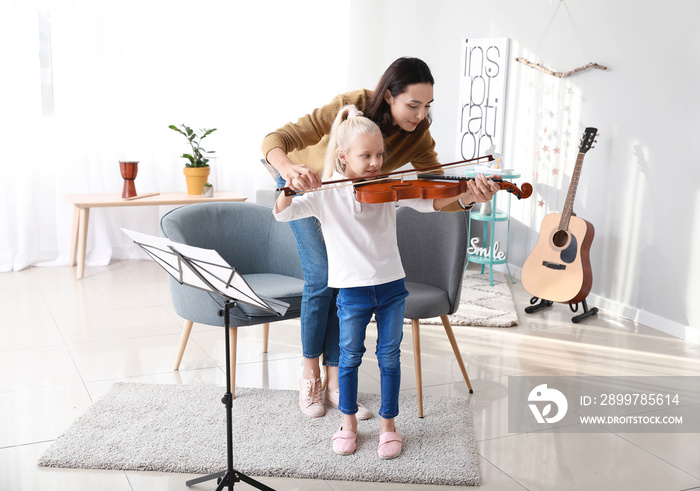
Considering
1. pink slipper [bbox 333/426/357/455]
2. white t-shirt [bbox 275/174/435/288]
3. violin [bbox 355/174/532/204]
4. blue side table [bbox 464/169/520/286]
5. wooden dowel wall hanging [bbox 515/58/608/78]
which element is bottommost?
pink slipper [bbox 333/426/357/455]

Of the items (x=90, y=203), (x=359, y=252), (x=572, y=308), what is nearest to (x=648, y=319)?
(x=572, y=308)

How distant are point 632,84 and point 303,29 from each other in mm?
2485

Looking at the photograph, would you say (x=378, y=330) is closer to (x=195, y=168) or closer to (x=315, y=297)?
(x=315, y=297)

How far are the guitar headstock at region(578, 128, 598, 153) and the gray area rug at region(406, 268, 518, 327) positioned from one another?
0.92 m

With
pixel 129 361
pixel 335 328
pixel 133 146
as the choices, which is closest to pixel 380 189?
pixel 335 328

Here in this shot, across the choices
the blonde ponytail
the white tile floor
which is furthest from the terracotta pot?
the blonde ponytail

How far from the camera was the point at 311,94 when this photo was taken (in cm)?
518

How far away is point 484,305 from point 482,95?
1706mm

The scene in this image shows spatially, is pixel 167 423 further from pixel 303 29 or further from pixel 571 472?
pixel 303 29

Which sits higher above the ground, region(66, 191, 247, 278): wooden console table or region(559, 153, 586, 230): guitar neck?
region(559, 153, 586, 230): guitar neck

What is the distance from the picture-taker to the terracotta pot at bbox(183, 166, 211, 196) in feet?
15.1

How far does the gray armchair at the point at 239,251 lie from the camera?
254 cm

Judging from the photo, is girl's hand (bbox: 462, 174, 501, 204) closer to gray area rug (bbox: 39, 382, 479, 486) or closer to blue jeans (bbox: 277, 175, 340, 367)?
blue jeans (bbox: 277, 175, 340, 367)

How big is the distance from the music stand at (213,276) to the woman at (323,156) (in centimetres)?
31
